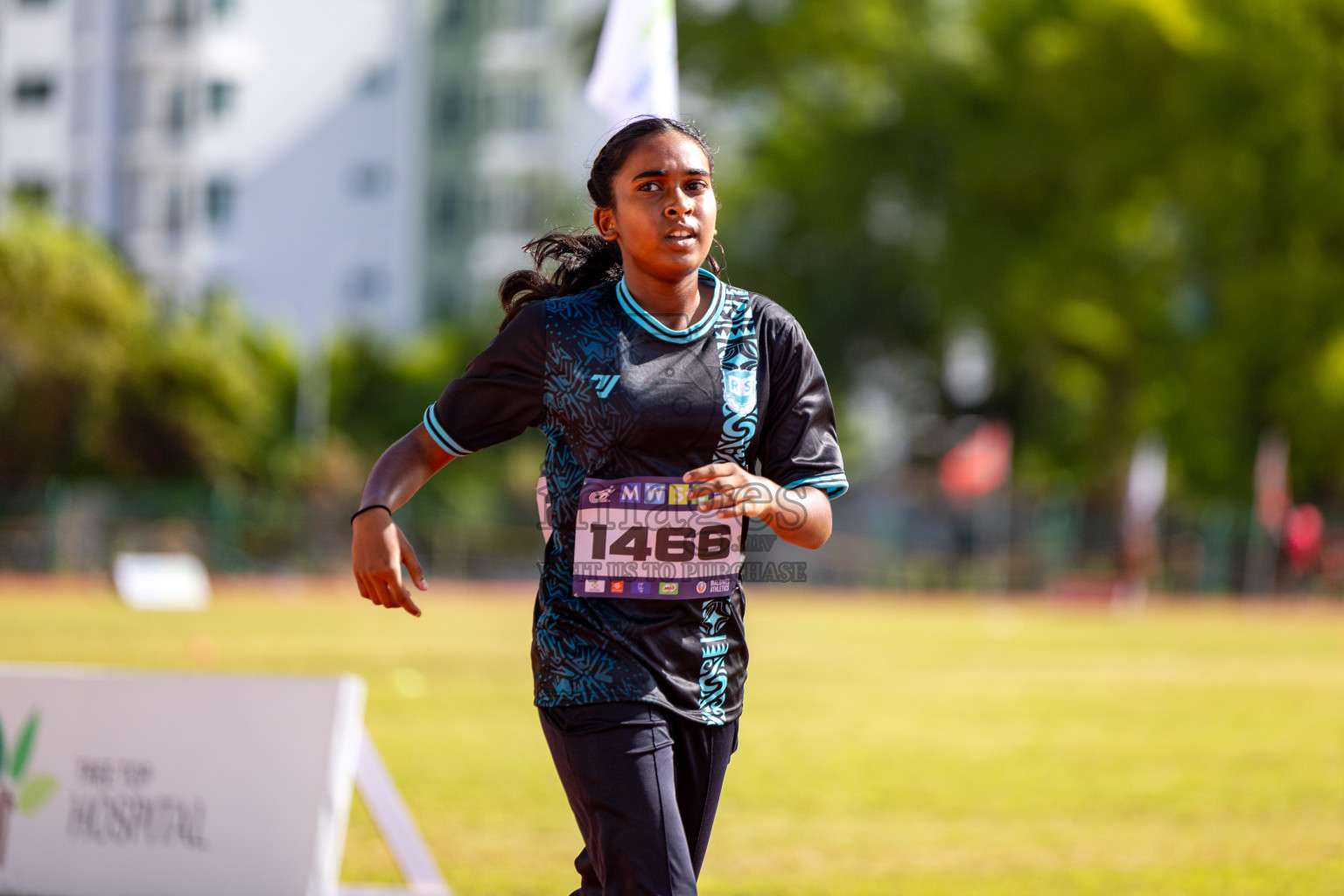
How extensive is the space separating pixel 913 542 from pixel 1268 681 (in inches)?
997

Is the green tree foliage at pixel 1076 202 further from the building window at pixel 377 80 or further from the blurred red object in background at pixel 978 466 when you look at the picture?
the building window at pixel 377 80

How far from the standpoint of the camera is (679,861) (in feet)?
11.5

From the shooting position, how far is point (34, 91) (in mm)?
66750

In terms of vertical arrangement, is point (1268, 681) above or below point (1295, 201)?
below

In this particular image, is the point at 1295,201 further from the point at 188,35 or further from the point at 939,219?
the point at 188,35

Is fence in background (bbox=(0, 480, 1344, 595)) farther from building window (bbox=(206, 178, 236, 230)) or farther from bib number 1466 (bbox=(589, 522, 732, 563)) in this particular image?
bib number 1466 (bbox=(589, 522, 732, 563))

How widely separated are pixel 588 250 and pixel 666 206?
16.9 inches

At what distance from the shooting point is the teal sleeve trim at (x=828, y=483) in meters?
3.66

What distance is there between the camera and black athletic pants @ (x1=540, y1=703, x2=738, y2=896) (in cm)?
348

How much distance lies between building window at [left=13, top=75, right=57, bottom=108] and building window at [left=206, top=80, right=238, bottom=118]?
6.12 meters

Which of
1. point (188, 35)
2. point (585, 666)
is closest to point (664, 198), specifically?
point (585, 666)

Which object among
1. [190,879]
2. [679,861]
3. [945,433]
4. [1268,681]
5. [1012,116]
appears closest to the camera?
[679,861]

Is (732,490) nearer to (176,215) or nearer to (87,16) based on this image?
(176,215)

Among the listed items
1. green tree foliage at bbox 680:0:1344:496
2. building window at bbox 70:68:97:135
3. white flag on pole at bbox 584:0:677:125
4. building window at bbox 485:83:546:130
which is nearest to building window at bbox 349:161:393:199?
building window at bbox 485:83:546:130
